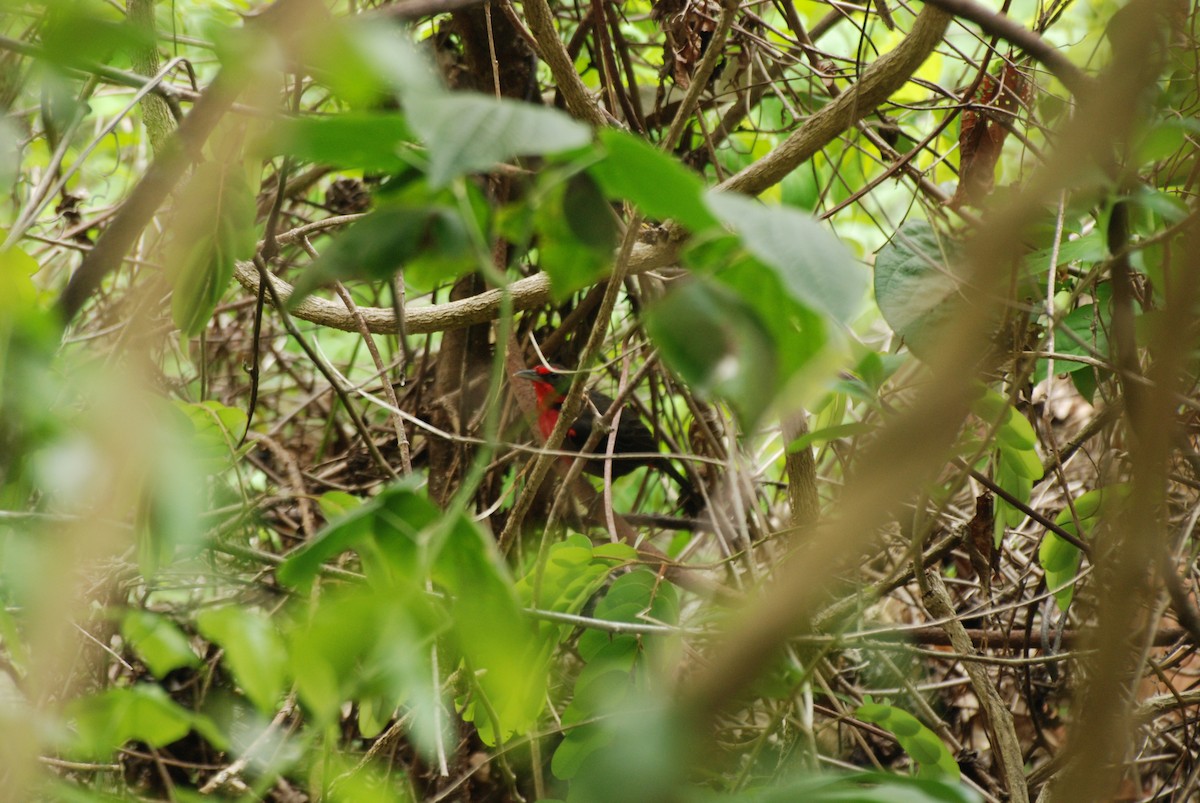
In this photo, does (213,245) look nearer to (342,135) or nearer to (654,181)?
(342,135)

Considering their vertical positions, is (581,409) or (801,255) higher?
(801,255)

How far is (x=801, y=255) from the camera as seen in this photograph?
1.76 ft

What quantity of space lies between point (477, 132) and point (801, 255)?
195 millimetres

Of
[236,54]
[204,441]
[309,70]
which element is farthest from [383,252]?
[204,441]

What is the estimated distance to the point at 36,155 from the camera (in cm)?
384

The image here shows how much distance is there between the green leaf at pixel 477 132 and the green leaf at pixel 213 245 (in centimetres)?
47

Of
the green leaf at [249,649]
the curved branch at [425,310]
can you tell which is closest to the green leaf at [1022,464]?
the curved branch at [425,310]

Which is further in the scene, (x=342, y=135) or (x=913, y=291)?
(x=913, y=291)

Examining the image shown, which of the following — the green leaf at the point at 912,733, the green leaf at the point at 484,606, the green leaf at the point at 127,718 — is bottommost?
the green leaf at the point at 912,733

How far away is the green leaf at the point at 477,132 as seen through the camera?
1.72 feet

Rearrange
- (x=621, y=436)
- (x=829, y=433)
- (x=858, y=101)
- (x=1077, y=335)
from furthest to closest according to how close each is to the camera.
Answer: (x=621, y=436), (x=1077, y=335), (x=858, y=101), (x=829, y=433)

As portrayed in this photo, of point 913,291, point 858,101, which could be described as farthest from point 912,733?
point 858,101

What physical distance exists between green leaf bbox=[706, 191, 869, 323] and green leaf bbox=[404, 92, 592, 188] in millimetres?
97

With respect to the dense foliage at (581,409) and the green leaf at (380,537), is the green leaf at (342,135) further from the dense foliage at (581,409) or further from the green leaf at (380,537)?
the green leaf at (380,537)
